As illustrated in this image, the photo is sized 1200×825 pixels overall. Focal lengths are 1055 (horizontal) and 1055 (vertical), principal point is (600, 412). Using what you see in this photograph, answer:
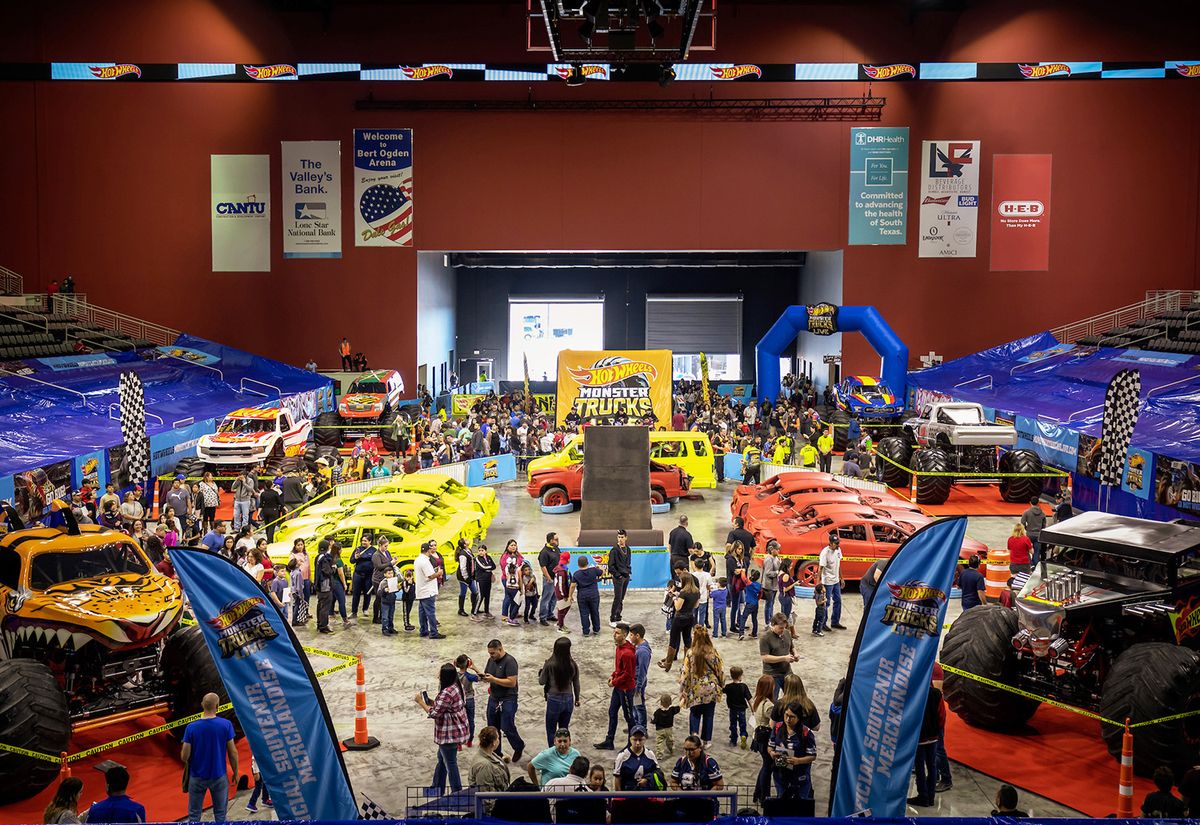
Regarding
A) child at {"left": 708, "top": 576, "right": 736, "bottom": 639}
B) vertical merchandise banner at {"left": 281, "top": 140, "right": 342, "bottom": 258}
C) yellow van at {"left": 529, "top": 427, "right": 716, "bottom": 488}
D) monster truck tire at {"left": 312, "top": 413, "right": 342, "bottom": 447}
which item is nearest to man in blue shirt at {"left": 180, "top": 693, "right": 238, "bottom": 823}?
child at {"left": 708, "top": 576, "right": 736, "bottom": 639}

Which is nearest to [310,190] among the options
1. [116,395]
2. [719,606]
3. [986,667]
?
[116,395]

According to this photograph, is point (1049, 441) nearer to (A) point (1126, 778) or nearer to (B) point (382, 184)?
(A) point (1126, 778)

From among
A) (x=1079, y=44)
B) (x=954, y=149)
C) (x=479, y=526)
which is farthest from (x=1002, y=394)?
(x=479, y=526)

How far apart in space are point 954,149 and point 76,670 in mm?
33081

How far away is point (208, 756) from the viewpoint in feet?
26.9

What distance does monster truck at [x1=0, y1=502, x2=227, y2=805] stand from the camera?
962 centimetres

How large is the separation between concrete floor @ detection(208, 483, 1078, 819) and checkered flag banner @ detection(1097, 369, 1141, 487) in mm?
5066

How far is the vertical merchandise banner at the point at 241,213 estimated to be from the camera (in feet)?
117

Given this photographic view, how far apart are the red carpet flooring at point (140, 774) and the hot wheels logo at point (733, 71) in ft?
98.8

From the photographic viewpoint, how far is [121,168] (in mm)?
35344

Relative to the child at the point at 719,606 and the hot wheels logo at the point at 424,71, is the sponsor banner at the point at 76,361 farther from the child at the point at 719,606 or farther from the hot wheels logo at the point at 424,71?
the child at the point at 719,606

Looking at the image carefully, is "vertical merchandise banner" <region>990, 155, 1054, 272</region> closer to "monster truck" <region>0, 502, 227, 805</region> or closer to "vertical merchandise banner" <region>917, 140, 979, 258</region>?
"vertical merchandise banner" <region>917, 140, 979, 258</region>

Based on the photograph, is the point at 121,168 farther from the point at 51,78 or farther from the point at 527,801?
the point at 527,801

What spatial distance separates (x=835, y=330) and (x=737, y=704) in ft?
78.9
